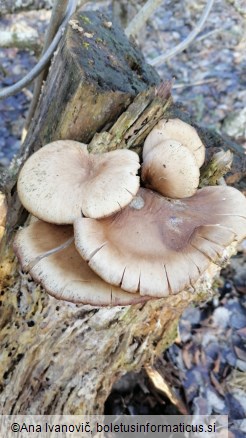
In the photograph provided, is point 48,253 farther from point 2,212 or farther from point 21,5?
point 21,5

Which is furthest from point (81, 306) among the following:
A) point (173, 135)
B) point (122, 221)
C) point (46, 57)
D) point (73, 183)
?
point (46, 57)

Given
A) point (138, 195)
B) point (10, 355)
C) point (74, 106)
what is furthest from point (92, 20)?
point (10, 355)

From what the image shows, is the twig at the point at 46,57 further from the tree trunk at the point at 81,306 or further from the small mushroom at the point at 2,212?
the small mushroom at the point at 2,212

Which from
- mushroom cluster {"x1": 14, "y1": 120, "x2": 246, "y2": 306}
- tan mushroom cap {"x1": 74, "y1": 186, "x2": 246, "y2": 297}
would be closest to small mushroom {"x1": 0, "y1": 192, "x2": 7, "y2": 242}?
mushroom cluster {"x1": 14, "y1": 120, "x2": 246, "y2": 306}

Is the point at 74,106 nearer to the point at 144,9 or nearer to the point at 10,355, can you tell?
the point at 10,355

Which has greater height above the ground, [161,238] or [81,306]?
[161,238]

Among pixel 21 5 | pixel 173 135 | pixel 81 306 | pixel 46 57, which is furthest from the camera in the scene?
pixel 21 5
